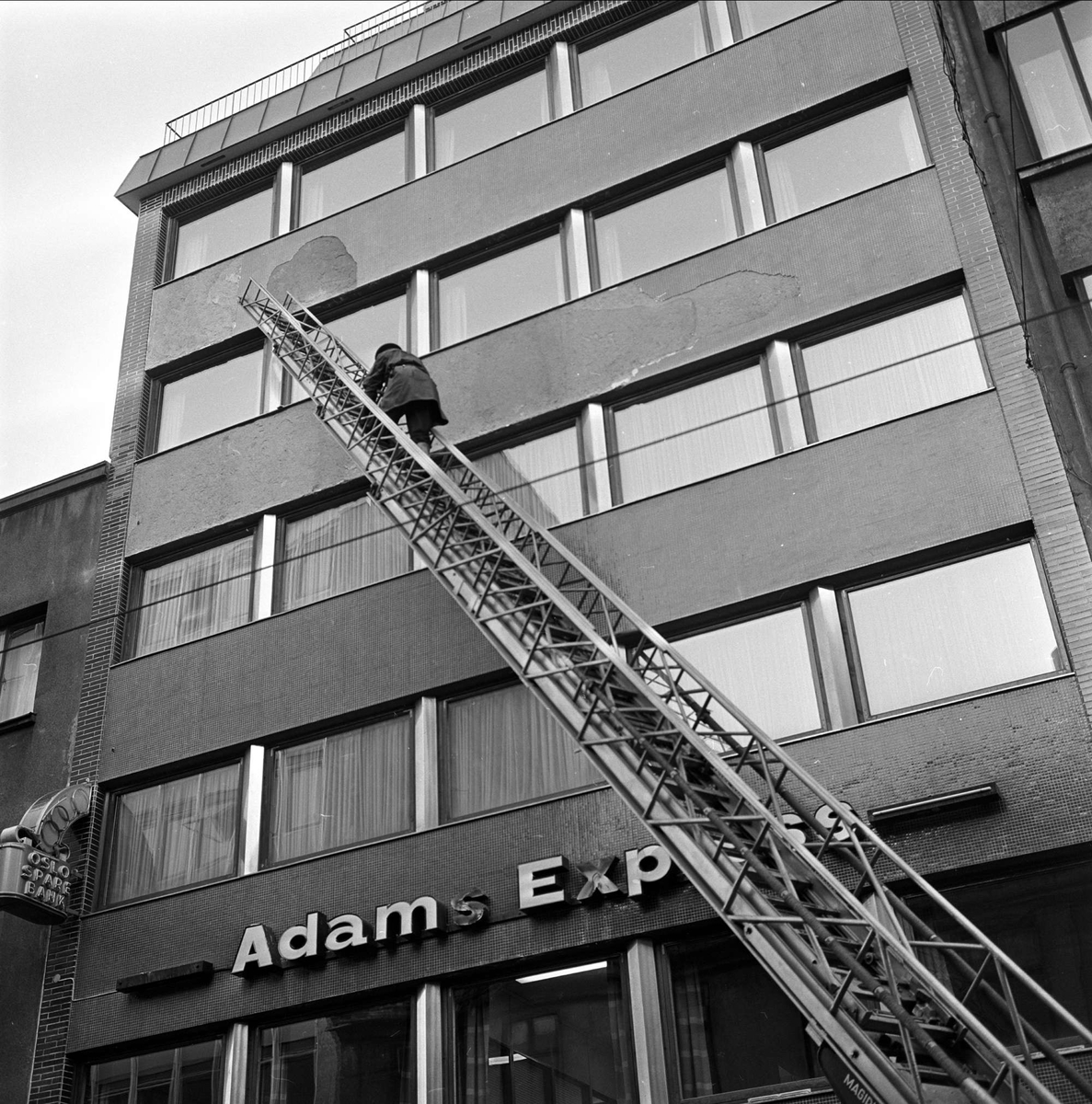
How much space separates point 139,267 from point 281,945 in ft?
43.6

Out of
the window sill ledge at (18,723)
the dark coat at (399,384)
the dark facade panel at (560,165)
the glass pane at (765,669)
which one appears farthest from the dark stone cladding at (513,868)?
the dark facade panel at (560,165)

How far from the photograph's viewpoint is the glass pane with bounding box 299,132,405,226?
22.8 m

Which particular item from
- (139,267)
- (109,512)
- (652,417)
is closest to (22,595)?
(109,512)

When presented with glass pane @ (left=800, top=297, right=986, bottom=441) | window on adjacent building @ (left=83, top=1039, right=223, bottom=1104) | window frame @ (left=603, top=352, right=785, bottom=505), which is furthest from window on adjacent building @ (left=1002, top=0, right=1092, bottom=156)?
window on adjacent building @ (left=83, top=1039, right=223, bottom=1104)

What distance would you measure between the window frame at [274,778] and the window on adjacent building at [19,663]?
455 centimetres

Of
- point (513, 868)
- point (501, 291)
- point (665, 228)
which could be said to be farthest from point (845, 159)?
point (513, 868)

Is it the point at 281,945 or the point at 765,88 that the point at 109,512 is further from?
the point at 765,88

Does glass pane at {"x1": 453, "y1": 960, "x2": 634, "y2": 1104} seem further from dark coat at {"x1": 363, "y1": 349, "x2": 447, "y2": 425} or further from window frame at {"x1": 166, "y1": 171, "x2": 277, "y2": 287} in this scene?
window frame at {"x1": 166, "y1": 171, "x2": 277, "y2": 287}

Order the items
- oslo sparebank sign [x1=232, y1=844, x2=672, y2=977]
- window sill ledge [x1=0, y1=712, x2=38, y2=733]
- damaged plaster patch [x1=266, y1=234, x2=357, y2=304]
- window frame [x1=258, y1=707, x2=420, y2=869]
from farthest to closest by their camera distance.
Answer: damaged plaster patch [x1=266, y1=234, x2=357, y2=304]
window sill ledge [x1=0, y1=712, x2=38, y2=733]
window frame [x1=258, y1=707, x2=420, y2=869]
oslo sparebank sign [x1=232, y1=844, x2=672, y2=977]

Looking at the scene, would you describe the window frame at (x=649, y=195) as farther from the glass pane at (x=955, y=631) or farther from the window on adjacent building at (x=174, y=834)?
the window on adjacent building at (x=174, y=834)

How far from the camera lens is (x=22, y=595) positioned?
21.1m

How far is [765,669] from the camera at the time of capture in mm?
15555

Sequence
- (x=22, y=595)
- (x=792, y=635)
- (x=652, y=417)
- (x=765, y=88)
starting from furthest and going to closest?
(x=22, y=595)
(x=765, y=88)
(x=652, y=417)
(x=792, y=635)

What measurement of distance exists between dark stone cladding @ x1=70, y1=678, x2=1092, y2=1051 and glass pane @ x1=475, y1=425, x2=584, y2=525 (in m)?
4.20
